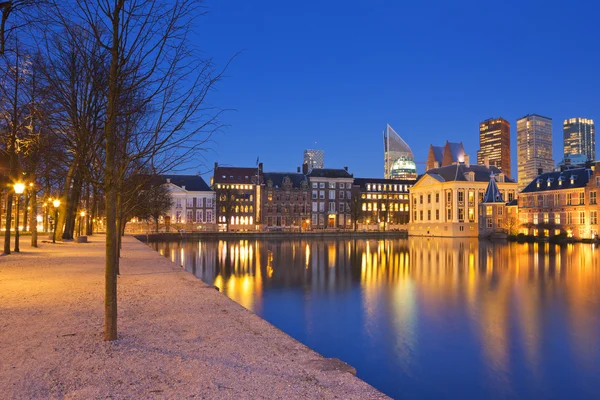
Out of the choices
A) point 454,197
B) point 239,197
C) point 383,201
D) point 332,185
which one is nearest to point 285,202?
point 239,197

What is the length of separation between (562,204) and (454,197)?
76.6ft

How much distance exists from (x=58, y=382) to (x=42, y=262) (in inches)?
733

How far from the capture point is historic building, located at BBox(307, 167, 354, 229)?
110m

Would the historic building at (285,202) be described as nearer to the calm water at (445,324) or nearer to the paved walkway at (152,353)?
the calm water at (445,324)

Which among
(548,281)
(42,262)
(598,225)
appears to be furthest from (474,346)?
(598,225)

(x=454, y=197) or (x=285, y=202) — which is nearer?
(x=454, y=197)

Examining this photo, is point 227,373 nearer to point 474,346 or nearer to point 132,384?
point 132,384

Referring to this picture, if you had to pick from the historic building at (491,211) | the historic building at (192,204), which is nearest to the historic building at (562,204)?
the historic building at (491,211)

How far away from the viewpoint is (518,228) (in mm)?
86688

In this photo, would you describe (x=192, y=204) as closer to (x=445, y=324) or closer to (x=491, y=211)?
(x=491, y=211)

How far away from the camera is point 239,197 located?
10525 centimetres

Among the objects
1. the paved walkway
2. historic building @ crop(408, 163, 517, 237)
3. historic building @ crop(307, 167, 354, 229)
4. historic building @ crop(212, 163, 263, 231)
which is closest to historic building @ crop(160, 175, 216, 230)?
historic building @ crop(212, 163, 263, 231)

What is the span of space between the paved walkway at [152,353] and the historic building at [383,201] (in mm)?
104219

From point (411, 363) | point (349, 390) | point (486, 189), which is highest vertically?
point (486, 189)
